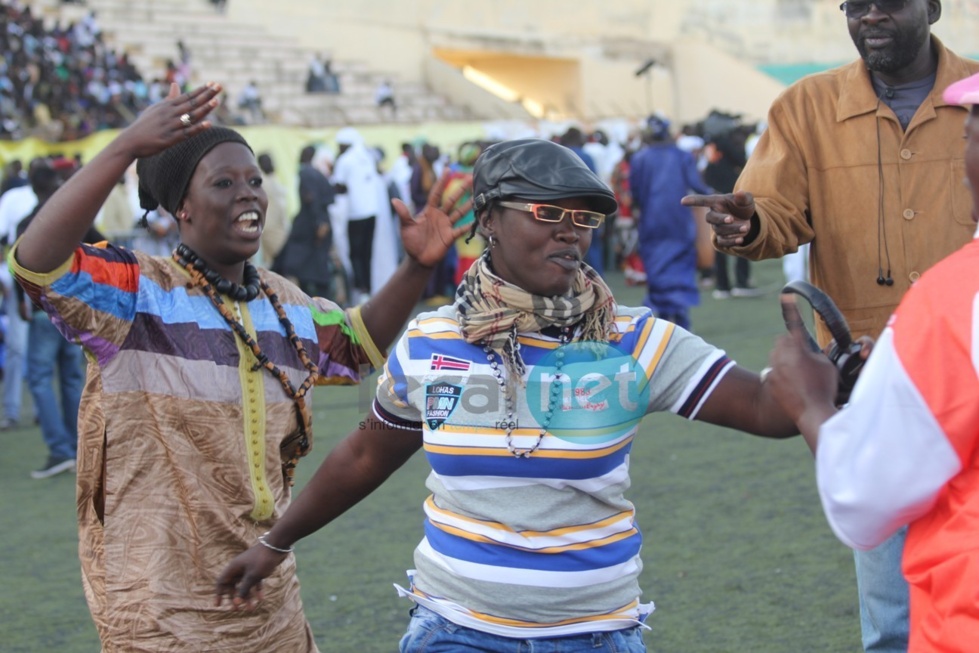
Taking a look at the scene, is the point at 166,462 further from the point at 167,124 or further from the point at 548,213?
the point at 548,213

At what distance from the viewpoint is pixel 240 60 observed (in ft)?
98.7

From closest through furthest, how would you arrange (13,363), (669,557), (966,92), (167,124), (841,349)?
(966,92)
(841,349)
(167,124)
(669,557)
(13,363)

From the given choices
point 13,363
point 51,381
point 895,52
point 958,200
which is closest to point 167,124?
point 895,52

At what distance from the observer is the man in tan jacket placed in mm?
3443

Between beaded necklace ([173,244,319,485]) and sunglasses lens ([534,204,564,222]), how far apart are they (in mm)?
990

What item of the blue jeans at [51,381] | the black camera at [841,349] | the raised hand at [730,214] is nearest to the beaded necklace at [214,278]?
the raised hand at [730,214]

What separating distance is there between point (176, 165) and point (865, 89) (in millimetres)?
1856

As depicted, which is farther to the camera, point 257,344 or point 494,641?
point 257,344

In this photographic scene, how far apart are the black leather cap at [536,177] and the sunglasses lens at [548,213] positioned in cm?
2

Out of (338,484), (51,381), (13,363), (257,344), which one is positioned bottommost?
(13,363)

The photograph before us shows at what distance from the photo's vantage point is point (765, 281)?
57.0ft

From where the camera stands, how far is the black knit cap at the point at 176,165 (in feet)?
11.5

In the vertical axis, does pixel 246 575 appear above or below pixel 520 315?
below

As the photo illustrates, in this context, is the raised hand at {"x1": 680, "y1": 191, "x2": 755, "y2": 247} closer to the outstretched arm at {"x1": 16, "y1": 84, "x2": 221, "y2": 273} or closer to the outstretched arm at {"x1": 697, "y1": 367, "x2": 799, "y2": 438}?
the outstretched arm at {"x1": 697, "y1": 367, "x2": 799, "y2": 438}
